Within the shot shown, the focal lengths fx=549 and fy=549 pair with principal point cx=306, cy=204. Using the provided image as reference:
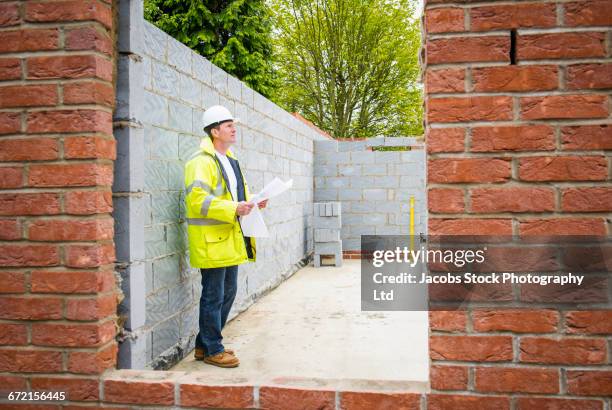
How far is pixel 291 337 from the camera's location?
15.6 ft

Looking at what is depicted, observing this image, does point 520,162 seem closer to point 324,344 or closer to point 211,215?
point 211,215

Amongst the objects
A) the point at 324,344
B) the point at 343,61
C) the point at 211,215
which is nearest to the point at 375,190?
the point at 324,344

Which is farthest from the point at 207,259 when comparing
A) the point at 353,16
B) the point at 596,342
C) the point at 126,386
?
the point at 353,16

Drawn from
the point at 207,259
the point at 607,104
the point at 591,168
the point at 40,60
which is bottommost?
the point at 207,259

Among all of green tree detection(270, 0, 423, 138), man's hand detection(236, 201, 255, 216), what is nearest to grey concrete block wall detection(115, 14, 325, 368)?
man's hand detection(236, 201, 255, 216)

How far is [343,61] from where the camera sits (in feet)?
78.8

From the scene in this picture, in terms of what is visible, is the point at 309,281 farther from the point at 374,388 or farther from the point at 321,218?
the point at 374,388

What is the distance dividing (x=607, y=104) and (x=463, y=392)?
3.99ft

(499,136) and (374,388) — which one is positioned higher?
(499,136)

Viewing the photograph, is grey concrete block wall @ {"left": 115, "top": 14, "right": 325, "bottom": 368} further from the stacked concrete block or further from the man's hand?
the stacked concrete block

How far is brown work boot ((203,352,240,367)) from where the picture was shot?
3.84 metres

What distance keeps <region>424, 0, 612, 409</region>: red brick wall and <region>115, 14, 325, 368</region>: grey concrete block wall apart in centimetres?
158

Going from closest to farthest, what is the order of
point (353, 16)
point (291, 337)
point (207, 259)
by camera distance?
point (207, 259) → point (291, 337) → point (353, 16)

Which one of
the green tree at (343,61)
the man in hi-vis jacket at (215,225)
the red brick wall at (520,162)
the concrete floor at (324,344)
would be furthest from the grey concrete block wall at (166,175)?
the green tree at (343,61)
